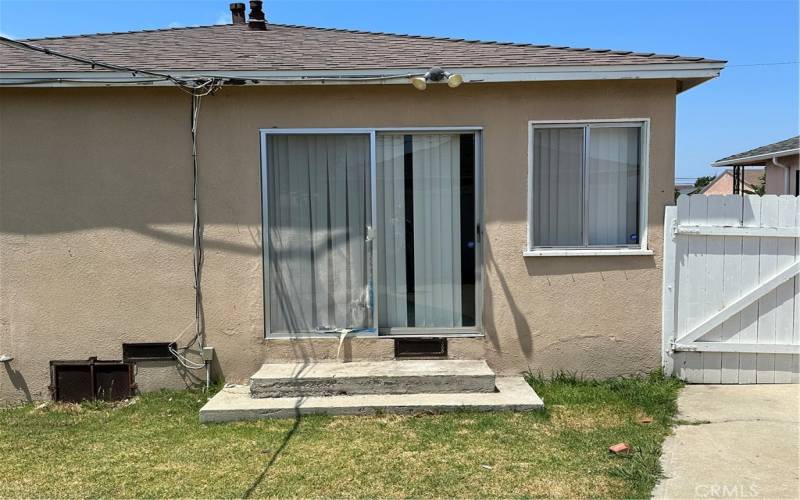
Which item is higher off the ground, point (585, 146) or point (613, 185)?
point (585, 146)

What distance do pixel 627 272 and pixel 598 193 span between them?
80cm

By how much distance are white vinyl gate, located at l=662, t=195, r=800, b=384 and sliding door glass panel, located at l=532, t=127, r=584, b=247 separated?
85cm

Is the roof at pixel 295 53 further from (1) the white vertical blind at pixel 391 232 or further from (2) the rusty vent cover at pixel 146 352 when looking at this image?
(2) the rusty vent cover at pixel 146 352

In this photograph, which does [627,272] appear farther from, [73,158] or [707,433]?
[73,158]

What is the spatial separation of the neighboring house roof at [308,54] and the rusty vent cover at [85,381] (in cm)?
269

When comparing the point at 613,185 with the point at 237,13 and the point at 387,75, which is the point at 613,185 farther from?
the point at 237,13

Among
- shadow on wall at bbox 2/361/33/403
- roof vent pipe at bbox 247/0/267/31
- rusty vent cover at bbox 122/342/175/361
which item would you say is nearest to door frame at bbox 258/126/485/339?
rusty vent cover at bbox 122/342/175/361

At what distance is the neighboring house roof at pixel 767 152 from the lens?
13.6m

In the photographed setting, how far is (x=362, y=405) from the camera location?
502cm

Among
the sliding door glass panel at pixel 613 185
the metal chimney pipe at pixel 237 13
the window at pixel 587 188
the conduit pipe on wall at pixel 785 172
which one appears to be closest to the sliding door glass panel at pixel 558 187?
the window at pixel 587 188

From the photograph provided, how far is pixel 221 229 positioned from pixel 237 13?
3.90 m

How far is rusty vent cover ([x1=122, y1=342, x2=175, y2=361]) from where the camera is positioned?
575 centimetres

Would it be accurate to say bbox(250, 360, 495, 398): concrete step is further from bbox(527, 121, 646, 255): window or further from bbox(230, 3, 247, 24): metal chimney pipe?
bbox(230, 3, 247, 24): metal chimney pipe

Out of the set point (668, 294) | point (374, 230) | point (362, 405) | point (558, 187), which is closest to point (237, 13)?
point (374, 230)
